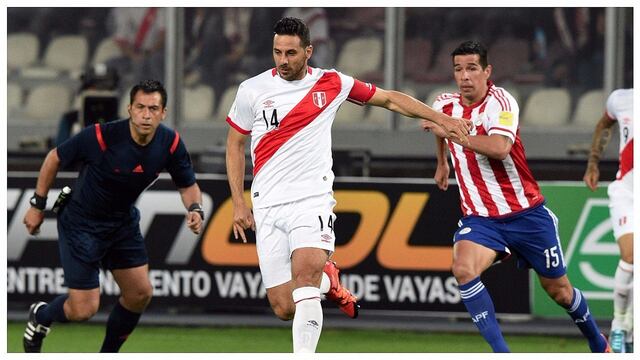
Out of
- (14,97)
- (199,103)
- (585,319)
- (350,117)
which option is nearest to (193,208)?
(585,319)

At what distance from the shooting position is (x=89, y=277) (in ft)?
33.0

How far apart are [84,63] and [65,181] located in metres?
4.28

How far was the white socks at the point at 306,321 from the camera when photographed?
8.49 meters

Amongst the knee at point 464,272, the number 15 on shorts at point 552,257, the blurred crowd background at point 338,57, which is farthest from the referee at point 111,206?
the blurred crowd background at point 338,57

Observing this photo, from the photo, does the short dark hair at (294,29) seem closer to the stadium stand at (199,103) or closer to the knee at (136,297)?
the knee at (136,297)

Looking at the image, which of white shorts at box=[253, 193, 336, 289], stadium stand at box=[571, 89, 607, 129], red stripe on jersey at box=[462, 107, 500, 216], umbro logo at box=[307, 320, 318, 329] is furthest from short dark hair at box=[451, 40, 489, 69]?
stadium stand at box=[571, 89, 607, 129]

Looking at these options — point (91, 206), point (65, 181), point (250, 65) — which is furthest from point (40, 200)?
point (250, 65)

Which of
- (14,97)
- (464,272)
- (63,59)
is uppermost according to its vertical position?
(63,59)

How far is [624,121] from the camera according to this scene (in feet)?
35.4

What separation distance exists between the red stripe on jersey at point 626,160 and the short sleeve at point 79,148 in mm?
3781

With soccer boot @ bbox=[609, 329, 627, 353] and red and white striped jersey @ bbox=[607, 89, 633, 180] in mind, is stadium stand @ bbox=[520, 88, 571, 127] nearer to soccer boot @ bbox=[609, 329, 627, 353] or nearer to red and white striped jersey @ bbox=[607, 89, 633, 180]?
red and white striped jersey @ bbox=[607, 89, 633, 180]

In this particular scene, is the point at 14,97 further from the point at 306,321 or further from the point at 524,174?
the point at 306,321

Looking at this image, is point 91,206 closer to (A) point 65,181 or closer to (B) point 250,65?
(A) point 65,181

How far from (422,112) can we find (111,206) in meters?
2.42
